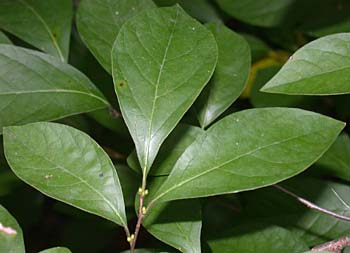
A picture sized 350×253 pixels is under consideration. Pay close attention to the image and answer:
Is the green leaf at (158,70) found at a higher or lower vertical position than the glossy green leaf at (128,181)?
higher

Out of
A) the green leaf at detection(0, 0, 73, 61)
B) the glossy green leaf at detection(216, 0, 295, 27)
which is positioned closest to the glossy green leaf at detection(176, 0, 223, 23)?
the glossy green leaf at detection(216, 0, 295, 27)

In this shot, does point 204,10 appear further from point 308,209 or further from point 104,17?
point 308,209

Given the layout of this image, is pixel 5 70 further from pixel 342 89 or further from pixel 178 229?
pixel 342 89

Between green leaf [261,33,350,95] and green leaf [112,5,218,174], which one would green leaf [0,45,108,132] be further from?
green leaf [261,33,350,95]

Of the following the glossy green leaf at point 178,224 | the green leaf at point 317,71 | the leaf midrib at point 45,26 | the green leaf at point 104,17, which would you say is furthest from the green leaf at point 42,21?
the green leaf at point 317,71

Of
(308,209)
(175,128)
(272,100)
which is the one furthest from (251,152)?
(272,100)

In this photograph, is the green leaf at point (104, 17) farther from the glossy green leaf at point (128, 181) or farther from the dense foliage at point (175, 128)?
the glossy green leaf at point (128, 181)
